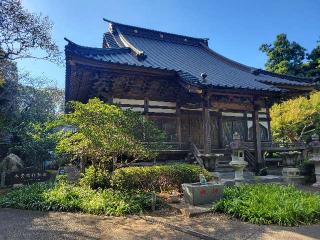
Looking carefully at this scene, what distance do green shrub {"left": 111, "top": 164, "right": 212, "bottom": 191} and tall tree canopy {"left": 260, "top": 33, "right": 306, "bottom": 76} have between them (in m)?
29.9

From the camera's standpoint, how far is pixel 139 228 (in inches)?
282

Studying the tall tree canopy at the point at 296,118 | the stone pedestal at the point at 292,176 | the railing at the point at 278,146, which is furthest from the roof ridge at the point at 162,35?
the stone pedestal at the point at 292,176

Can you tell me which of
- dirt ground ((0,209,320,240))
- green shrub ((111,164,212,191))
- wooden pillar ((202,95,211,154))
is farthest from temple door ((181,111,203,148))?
dirt ground ((0,209,320,240))

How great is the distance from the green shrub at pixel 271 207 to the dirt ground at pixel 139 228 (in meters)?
0.29

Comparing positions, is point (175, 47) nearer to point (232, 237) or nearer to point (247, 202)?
point (247, 202)

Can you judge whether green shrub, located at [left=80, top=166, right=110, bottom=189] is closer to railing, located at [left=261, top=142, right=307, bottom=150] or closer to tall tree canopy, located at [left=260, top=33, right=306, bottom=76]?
railing, located at [left=261, top=142, right=307, bottom=150]

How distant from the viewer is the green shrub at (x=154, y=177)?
1051 cm

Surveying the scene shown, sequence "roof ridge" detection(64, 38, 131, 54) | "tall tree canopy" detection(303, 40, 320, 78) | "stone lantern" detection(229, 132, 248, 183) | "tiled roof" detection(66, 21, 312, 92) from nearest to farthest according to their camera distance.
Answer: "stone lantern" detection(229, 132, 248, 183)
"roof ridge" detection(64, 38, 131, 54)
"tiled roof" detection(66, 21, 312, 92)
"tall tree canopy" detection(303, 40, 320, 78)

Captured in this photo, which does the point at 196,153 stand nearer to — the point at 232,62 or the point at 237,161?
the point at 237,161

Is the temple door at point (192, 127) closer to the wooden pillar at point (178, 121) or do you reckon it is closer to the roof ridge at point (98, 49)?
the wooden pillar at point (178, 121)

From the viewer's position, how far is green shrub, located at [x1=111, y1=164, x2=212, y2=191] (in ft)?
34.5

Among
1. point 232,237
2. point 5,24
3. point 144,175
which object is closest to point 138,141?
point 144,175

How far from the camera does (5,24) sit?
13.8 meters

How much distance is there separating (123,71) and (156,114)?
10.9 ft
